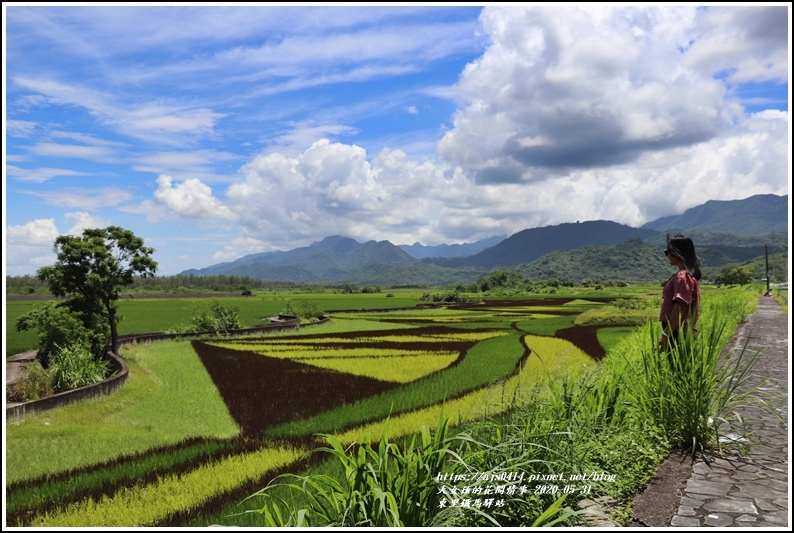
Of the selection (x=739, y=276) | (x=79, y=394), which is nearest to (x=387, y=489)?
(x=79, y=394)

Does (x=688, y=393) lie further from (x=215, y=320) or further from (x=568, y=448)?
(x=215, y=320)

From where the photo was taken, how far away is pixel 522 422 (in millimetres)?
5051

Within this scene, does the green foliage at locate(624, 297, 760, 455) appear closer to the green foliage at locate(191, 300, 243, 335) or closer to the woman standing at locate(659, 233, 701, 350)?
the woman standing at locate(659, 233, 701, 350)

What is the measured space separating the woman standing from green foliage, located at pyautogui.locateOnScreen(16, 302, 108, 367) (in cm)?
1547

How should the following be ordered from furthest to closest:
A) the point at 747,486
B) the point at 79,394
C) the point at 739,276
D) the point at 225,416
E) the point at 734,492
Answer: the point at 739,276
the point at 79,394
the point at 225,416
the point at 747,486
the point at 734,492

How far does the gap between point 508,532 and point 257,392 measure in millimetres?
10986

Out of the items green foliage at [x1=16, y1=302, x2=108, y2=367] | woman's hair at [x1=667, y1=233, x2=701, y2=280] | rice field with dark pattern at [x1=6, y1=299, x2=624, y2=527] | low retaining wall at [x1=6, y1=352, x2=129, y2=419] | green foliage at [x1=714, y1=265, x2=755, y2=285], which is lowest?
green foliage at [x1=714, y1=265, x2=755, y2=285]

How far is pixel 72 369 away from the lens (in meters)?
13.9

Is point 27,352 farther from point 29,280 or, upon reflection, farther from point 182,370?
point 29,280

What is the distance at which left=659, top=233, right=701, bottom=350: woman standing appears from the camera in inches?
235

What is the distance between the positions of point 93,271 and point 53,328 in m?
2.77

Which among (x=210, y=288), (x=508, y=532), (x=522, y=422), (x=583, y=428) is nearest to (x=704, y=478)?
(x=583, y=428)

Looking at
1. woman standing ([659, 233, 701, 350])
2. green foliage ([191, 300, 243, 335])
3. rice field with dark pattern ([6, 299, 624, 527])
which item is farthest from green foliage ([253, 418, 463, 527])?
green foliage ([191, 300, 243, 335])

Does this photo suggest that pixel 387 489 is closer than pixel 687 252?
Yes
